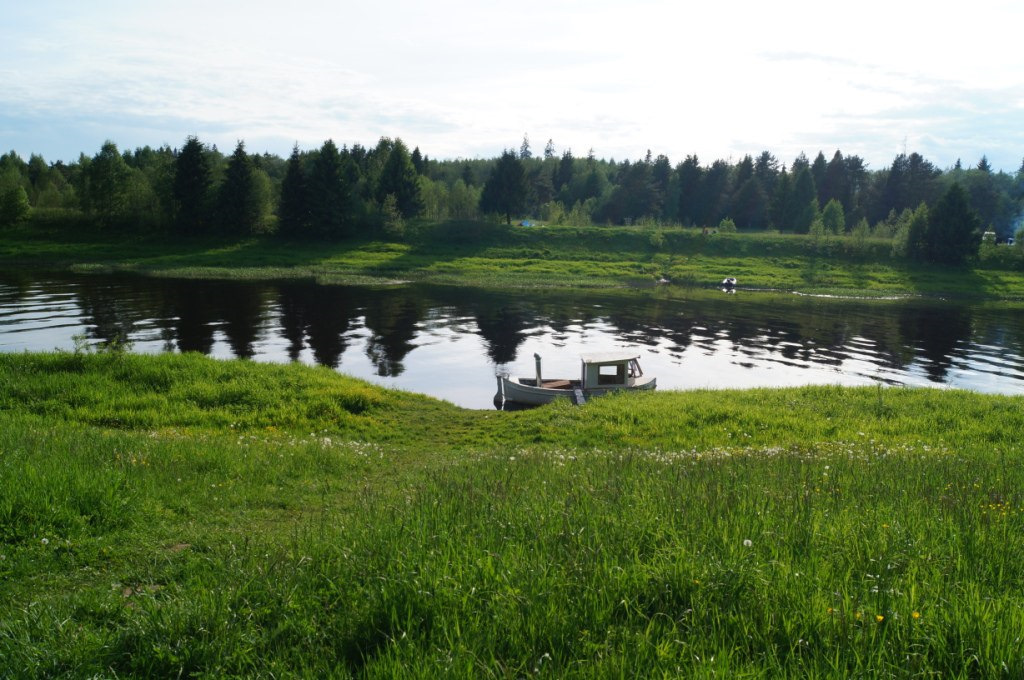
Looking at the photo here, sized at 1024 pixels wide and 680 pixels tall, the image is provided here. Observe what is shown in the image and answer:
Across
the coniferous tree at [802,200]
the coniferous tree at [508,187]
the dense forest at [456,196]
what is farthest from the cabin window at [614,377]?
the coniferous tree at [802,200]

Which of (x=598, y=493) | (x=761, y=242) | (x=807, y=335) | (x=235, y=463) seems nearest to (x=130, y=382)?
(x=235, y=463)

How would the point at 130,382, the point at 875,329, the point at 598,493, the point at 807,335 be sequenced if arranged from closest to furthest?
the point at 598,493, the point at 130,382, the point at 807,335, the point at 875,329

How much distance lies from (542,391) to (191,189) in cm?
9197

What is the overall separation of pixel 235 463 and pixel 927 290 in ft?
323

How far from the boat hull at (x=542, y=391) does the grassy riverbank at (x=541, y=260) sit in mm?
51626

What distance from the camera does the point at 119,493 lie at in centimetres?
989

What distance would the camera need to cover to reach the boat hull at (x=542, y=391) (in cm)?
2889

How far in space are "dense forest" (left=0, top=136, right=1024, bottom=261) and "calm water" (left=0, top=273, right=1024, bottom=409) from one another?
33.5m

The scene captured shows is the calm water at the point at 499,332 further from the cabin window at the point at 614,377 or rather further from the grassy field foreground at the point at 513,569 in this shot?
the grassy field foreground at the point at 513,569

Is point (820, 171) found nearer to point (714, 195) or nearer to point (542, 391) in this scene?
point (714, 195)

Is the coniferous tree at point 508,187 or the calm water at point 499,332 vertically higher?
the coniferous tree at point 508,187

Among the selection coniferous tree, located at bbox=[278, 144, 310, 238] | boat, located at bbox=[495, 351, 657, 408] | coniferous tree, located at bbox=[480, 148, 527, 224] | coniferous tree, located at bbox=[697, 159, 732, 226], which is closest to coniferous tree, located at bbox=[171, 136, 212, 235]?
coniferous tree, located at bbox=[278, 144, 310, 238]

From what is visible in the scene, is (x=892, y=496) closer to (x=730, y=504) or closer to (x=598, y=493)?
(x=730, y=504)

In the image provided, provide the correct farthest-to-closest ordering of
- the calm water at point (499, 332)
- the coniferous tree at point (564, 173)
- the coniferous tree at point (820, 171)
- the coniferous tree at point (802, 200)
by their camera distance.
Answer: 1. the coniferous tree at point (564, 173)
2. the coniferous tree at point (820, 171)
3. the coniferous tree at point (802, 200)
4. the calm water at point (499, 332)
